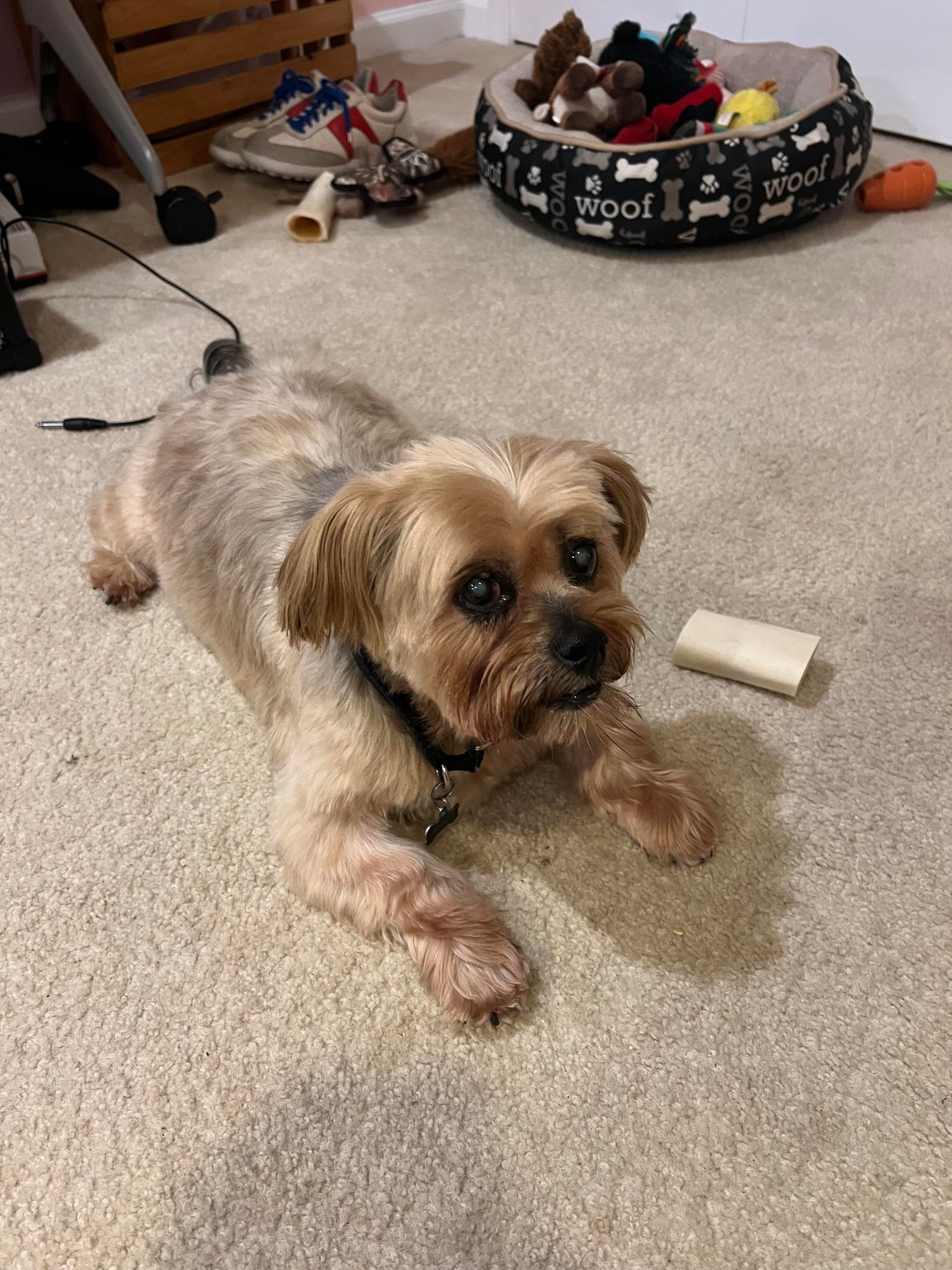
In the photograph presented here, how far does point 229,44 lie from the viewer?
360 cm

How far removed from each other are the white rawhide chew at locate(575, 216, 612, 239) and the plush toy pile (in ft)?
0.89

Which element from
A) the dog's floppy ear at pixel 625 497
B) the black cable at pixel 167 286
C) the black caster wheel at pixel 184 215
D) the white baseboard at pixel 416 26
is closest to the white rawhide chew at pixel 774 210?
the black cable at pixel 167 286

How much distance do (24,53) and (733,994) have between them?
4195 millimetres

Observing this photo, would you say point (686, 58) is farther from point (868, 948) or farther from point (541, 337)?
point (868, 948)

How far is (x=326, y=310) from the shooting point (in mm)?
2891

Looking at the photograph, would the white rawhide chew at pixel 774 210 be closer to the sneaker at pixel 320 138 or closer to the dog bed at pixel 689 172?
the dog bed at pixel 689 172

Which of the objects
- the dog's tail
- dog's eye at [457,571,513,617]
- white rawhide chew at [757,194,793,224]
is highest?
dog's eye at [457,571,513,617]

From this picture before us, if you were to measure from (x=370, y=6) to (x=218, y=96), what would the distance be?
146 cm

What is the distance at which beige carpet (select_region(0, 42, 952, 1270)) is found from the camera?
1.18m

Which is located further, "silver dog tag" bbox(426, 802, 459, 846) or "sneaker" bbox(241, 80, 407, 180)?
"sneaker" bbox(241, 80, 407, 180)

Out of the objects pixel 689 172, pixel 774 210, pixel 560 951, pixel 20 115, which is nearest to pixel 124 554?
pixel 560 951

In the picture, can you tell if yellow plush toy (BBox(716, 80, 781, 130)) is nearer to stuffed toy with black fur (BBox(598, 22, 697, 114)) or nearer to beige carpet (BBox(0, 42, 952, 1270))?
stuffed toy with black fur (BBox(598, 22, 697, 114))

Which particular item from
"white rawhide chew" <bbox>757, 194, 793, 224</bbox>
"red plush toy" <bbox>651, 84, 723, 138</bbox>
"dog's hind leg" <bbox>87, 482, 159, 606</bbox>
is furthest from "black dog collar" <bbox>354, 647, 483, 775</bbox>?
"red plush toy" <bbox>651, 84, 723, 138</bbox>

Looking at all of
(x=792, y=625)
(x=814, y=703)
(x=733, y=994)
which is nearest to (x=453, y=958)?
(x=733, y=994)
